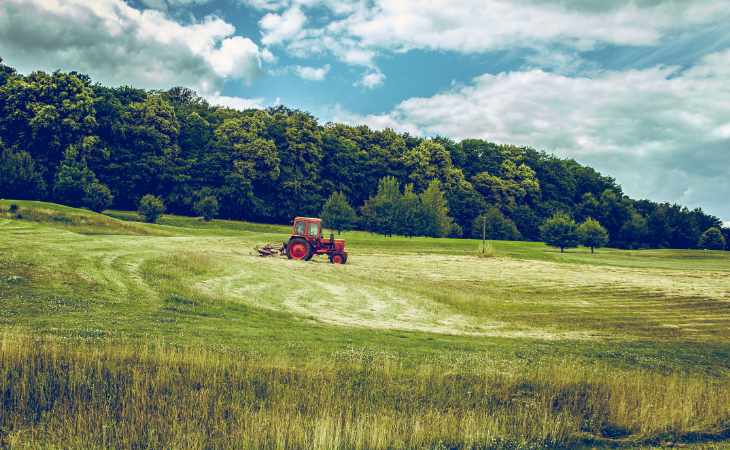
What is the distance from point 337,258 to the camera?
1672 inches

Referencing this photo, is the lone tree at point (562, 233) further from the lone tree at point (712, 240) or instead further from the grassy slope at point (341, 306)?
A: the grassy slope at point (341, 306)

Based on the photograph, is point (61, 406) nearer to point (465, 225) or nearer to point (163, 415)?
point (163, 415)

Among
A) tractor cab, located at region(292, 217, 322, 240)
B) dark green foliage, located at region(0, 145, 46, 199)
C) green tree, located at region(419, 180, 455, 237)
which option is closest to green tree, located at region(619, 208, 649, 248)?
green tree, located at region(419, 180, 455, 237)

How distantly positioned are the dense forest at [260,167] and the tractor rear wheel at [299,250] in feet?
157

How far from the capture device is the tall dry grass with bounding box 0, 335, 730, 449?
8906 mm

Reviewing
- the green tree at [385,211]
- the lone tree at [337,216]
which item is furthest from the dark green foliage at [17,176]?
the green tree at [385,211]

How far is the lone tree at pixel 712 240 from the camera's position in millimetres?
110438

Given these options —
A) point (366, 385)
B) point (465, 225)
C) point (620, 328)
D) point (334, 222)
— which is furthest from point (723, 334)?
point (465, 225)

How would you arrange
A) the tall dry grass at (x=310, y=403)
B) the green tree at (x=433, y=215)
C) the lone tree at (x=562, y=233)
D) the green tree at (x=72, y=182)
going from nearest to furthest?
the tall dry grass at (x=310, y=403), the green tree at (x=72, y=182), the lone tree at (x=562, y=233), the green tree at (x=433, y=215)

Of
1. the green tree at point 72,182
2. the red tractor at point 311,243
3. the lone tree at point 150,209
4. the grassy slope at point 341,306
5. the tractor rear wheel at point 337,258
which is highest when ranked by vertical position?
the green tree at point 72,182

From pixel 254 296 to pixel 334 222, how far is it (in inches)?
2424

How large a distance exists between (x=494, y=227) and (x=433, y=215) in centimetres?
2060

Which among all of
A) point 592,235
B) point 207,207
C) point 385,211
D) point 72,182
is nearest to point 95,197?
point 72,182

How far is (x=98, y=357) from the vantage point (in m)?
11.1
